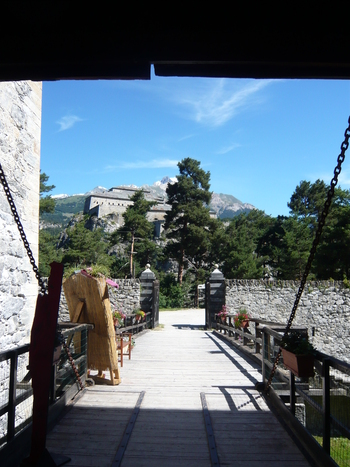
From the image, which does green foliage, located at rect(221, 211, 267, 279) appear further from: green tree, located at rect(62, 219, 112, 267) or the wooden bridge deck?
A: the wooden bridge deck

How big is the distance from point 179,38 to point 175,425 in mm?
3310

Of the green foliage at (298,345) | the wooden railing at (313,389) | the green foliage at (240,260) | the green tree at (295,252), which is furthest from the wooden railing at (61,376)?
the green foliage at (240,260)

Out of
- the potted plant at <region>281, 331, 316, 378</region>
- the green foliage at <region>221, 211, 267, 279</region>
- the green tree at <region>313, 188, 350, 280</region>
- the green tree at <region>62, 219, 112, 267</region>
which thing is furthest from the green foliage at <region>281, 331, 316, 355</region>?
the green tree at <region>62, 219, 112, 267</region>

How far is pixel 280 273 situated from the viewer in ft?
106

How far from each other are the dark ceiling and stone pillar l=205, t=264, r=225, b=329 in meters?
13.4

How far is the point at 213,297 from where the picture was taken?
15555 millimetres

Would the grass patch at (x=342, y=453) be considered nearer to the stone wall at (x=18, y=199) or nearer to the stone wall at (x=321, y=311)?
the stone wall at (x=18, y=199)

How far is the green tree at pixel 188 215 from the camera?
36.1m

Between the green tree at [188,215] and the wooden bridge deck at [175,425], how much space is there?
2875 centimetres

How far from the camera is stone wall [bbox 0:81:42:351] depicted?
5.23 meters

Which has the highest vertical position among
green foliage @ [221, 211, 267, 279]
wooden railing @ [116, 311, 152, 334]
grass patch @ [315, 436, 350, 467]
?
green foliage @ [221, 211, 267, 279]

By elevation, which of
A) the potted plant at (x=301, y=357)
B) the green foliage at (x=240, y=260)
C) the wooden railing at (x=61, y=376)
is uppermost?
the green foliage at (x=240, y=260)

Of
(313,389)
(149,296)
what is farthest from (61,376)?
(149,296)

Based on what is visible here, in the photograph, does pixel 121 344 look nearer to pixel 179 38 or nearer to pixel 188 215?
pixel 179 38
